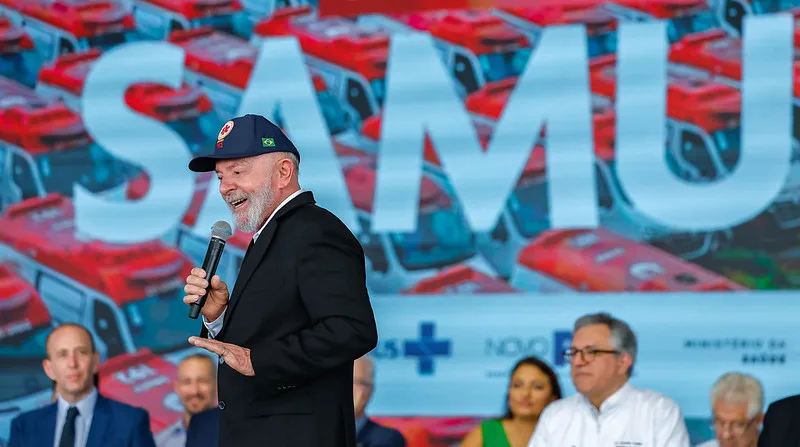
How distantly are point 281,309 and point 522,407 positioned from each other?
2.16 meters

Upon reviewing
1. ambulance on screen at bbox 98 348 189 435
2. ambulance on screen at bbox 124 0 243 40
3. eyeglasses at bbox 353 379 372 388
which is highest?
ambulance on screen at bbox 124 0 243 40

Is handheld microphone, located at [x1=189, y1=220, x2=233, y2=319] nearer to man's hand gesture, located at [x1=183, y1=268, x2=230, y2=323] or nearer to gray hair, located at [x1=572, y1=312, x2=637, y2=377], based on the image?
man's hand gesture, located at [x1=183, y1=268, x2=230, y2=323]

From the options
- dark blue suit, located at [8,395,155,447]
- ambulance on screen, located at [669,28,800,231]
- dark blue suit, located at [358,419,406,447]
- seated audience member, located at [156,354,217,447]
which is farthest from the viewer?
seated audience member, located at [156,354,217,447]

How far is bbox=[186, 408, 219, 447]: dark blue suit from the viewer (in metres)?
4.21

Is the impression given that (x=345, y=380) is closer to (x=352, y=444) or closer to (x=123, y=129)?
(x=352, y=444)

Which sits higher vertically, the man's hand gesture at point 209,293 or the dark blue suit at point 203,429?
the man's hand gesture at point 209,293

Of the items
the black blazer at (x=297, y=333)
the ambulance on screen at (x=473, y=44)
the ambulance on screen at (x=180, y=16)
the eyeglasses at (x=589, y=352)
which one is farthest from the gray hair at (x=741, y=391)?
the ambulance on screen at (x=180, y=16)

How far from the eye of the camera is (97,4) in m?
5.26

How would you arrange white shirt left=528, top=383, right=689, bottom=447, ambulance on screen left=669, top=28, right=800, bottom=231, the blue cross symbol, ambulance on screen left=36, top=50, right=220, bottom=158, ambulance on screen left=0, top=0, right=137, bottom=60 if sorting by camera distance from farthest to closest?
1. ambulance on screen left=0, top=0, right=137, bottom=60
2. ambulance on screen left=36, top=50, right=220, bottom=158
3. the blue cross symbol
4. ambulance on screen left=669, top=28, right=800, bottom=231
5. white shirt left=528, top=383, right=689, bottom=447

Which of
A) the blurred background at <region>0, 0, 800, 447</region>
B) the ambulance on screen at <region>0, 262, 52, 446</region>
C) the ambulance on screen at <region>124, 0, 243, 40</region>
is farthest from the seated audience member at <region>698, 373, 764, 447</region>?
the ambulance on screen at <region>0, 262, 52, 446</region>

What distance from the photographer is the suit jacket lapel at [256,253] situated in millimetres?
2234

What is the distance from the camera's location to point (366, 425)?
14.2 feet

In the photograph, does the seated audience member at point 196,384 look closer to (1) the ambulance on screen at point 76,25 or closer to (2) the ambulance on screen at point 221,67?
(2) the ambulance on screen at point 221,67

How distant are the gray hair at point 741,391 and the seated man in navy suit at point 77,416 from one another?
2.08 metres
